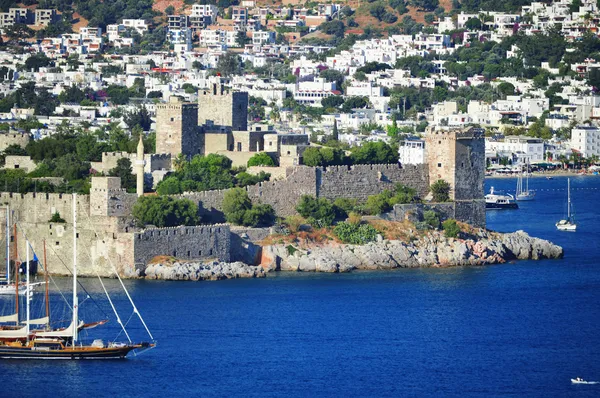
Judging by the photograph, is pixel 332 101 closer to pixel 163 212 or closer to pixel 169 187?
pixel 169 187

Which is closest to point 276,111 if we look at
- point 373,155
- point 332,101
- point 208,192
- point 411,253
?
point 332,101

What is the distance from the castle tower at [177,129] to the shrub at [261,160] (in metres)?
2.09

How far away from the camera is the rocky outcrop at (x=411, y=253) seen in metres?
52.5

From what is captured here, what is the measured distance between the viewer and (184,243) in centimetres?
5075

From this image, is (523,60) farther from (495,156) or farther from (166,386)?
(166,386)

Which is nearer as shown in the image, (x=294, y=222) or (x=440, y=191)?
(x=294, y=222)

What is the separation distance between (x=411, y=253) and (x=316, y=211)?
283 cm

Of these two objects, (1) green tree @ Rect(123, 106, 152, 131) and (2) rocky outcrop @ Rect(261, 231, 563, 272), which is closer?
(2) rocky outcrop @ Rect(261, 231, 563, 272)

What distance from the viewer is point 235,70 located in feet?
436

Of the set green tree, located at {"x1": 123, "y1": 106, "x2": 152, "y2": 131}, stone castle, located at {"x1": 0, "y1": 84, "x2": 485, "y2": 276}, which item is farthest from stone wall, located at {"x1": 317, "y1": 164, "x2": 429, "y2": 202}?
green tree, located at {"x1": 123, "y1": 106, "x2": 152, "y2": 131}

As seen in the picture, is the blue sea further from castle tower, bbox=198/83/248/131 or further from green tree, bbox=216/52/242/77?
green tree, bbox=216/52/242/77

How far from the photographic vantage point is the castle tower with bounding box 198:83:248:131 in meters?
60.8

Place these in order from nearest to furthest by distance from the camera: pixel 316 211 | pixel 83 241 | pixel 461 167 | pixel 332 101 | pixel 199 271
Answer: pixel 199 271
pixel 83 241
pixel 316 211
pixel 461 167
pixel 332 101

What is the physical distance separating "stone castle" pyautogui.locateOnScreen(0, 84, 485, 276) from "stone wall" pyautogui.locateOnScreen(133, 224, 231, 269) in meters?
0.02
